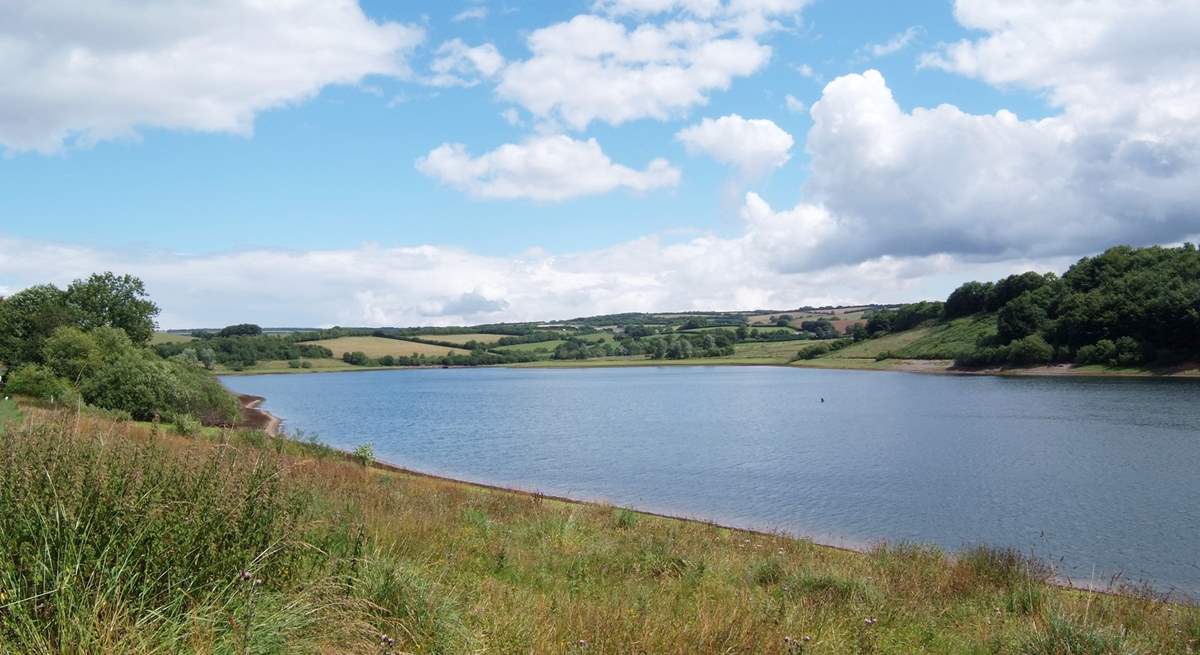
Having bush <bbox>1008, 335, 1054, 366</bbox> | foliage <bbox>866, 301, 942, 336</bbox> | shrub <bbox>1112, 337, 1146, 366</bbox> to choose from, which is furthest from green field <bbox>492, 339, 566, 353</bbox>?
shrub <bbox>1112, 337, 1146, 366</bbox>

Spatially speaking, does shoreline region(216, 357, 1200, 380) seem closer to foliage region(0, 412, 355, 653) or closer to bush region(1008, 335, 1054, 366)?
bush region(1008, 335, 1054, 366)

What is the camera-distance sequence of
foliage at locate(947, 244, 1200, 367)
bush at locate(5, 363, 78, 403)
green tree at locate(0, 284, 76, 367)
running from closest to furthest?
bush at locate(5, 363, 78, 403), green tree at locate(0, 284, 76, 367), foliage at locate(947, 244, 1200, 367)

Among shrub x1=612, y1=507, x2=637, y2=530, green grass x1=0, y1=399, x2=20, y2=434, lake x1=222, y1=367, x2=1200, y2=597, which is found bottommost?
lake x1=222, y1=367, x2=1200, y2=597

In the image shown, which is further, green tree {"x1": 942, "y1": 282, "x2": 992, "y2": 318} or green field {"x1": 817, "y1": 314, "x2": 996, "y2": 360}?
green tree {"x1": 942, "y1": 282, "x2": 992, "y2": 318}

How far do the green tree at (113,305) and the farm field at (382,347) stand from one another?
105944mm

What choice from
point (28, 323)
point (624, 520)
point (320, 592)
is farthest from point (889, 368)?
point (320, 592)

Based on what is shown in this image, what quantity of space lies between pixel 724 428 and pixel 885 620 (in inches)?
1725

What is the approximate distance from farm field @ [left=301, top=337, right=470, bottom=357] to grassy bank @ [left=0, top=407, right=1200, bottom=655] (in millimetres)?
168944

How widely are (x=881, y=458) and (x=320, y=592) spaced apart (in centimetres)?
3533

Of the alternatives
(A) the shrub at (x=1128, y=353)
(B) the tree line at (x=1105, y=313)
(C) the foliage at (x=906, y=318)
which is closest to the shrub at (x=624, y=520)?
(B) the tree line at (x=1105, y=313)

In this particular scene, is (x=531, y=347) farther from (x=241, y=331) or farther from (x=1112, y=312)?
(x=1112, y=312)

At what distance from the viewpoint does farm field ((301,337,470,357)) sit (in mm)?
172875

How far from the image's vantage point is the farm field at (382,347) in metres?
173

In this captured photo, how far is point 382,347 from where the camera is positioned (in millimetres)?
176750
